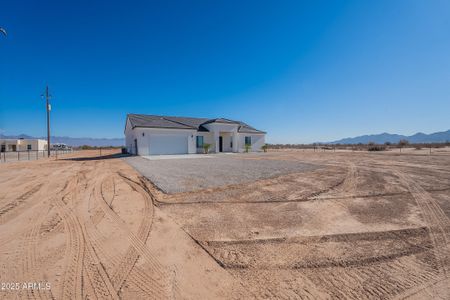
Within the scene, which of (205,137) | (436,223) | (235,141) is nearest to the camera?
(436,223)

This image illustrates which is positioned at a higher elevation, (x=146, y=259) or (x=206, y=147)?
(x=206, y=147)

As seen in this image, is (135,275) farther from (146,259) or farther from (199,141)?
(199,141)

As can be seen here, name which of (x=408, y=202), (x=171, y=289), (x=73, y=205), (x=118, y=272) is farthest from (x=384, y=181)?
(x=73, y=205)

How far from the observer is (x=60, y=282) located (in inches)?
82.7

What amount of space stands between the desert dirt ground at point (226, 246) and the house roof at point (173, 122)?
14558mm

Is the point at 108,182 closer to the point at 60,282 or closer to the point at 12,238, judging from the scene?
the point at 12,238

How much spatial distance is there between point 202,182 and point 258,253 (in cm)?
442

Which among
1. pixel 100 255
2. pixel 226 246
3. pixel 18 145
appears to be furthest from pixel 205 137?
pixel 18 145

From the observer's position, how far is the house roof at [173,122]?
755 inches

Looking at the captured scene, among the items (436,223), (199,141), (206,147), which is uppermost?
(199,141)

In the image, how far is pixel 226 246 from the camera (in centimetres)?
286

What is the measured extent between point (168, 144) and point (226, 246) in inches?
697

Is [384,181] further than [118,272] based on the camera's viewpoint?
Yes

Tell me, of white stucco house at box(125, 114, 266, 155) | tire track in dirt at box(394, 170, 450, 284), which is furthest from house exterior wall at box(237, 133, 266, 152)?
tire track in dirt at box(394, 170, 450, 284)
